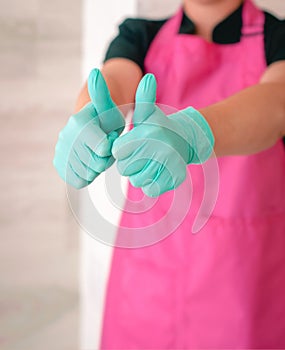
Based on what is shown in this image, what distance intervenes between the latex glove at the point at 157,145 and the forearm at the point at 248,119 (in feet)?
0.11

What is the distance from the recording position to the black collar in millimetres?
615

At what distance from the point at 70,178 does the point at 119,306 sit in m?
0.35

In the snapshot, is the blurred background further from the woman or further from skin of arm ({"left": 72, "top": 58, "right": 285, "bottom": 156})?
skin of arm ({"left": 72, "top": 58, "right": 285, "bottom": 156})

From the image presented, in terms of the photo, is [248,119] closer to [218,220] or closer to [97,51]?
[218,220]

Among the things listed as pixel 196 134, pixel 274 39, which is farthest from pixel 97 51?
pixel 196 134

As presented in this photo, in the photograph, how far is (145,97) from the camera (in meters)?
0.36

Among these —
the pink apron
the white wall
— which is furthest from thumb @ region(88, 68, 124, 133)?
the white wall

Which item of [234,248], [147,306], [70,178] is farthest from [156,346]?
[70,178]

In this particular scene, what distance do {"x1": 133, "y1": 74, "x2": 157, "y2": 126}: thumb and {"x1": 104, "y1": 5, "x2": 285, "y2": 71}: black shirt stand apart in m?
0.25

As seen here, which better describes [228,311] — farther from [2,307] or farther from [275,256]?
[2,307]

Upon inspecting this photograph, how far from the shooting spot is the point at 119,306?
2.24 ft

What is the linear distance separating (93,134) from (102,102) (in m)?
0.03

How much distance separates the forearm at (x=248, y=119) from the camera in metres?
0.45

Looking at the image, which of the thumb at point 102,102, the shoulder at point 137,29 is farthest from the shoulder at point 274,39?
the thumb at point 102,102
